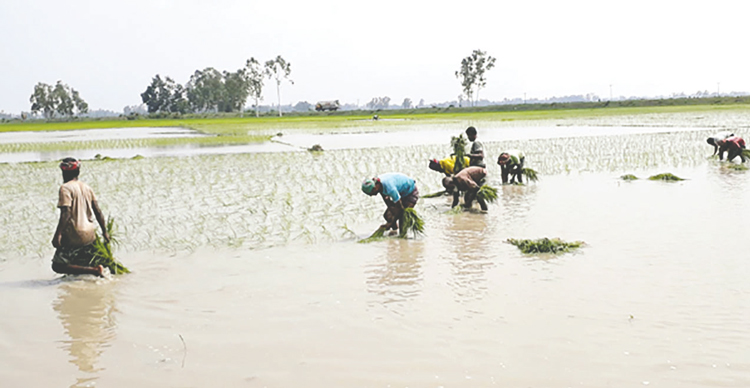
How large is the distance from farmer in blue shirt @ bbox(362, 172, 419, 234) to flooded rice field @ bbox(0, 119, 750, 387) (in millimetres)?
309

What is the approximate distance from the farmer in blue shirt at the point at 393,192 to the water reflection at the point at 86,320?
2786 millimetres

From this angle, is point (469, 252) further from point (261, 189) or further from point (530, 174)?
point (261, 189)

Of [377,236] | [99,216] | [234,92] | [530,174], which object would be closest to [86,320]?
[99,216]

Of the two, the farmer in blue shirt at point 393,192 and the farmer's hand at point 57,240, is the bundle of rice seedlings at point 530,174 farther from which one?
the farmer's hand at point 57,240

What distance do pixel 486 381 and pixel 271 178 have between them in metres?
10.4

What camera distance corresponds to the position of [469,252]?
666 cm

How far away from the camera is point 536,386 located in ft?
11.5

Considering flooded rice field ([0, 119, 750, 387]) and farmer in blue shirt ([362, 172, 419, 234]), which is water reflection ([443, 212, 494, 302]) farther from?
farmer in blue shirt ([362, 172, 419, 234])

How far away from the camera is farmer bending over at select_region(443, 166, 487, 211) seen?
28.9 ft

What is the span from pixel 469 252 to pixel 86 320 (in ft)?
11.9

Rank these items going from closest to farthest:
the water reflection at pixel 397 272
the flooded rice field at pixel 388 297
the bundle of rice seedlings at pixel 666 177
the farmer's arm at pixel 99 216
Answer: the flooded rice field at pixel 388 297 → the water reflection at pixel 397 272 → the farmer's arm at pixel 99 216 → the bundle of rice seedlings at pixel 666 177

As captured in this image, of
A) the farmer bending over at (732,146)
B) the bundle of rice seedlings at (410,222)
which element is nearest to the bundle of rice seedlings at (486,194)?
the bundle of rice seedlings at (410,222)

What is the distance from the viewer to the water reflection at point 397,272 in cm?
530

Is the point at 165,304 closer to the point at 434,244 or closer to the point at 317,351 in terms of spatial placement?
the point at 317,351
